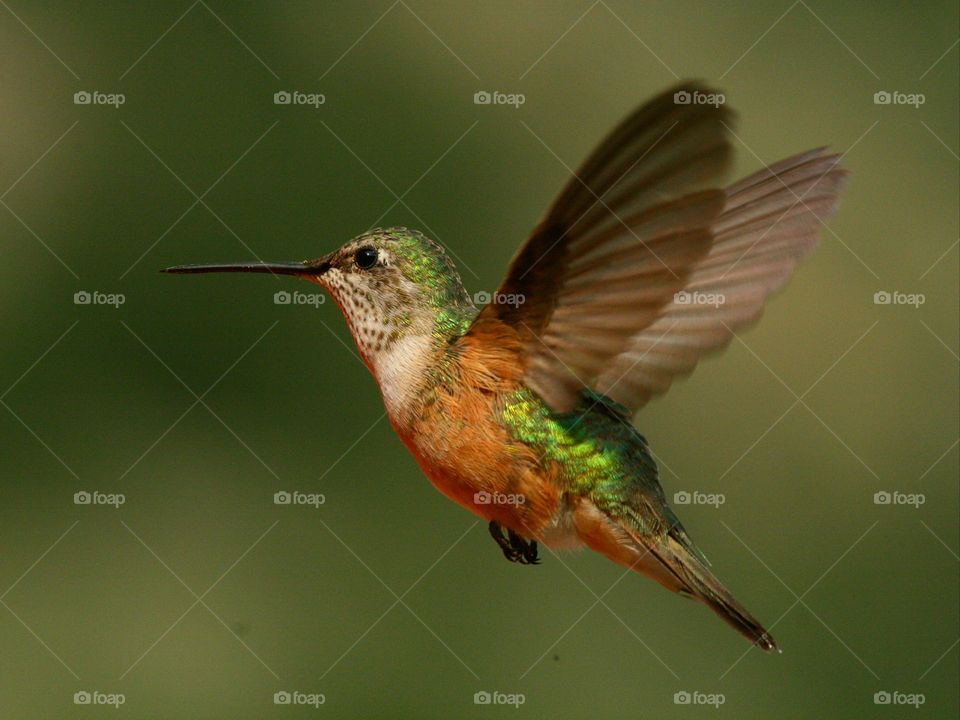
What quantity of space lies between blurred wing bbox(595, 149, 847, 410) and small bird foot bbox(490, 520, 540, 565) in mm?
206

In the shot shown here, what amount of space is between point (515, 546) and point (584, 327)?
34cm

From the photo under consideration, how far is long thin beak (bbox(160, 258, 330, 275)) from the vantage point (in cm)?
123

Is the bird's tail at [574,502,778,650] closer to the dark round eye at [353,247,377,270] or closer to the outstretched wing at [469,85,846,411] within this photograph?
the outstretched wing at [469,85,846,411]

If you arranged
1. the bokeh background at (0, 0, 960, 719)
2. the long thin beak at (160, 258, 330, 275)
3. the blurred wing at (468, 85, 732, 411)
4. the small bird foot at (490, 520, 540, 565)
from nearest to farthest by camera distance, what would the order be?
the blurred wing at (468, 85, 732, 411), the long thin beak at (160, 258, 330, 275), the small bird foot at (490, 520, 540, 565), the bokeh background at (0, 0, 960, 719)

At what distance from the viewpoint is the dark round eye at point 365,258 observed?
133 cm

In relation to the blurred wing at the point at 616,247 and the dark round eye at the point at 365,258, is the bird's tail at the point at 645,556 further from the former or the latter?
the dark round eye at the point at 365,258

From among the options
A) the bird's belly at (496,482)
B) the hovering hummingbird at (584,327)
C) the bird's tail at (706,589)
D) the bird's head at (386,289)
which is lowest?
the bird's tail at (706,589)

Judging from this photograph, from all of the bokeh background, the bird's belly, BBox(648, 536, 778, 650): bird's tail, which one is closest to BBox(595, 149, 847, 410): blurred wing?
the bird's belly

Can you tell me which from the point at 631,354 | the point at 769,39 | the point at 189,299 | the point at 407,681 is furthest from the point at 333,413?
the point at 631,354

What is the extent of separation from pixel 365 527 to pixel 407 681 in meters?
0.39

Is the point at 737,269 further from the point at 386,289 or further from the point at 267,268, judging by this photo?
the point at 267,268

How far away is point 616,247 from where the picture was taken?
1.10 m

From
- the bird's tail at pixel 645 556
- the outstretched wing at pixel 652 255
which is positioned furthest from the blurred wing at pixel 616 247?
the bird's tail at pixel 645 556

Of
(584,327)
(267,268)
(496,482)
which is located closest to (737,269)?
(584,327)
